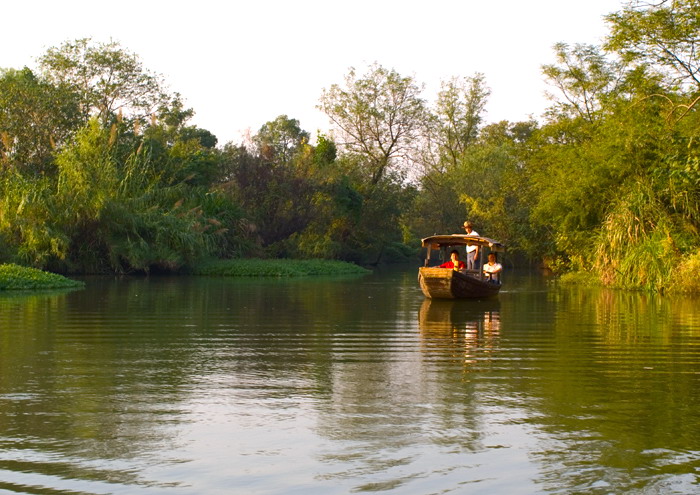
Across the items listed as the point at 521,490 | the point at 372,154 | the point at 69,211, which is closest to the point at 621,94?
the point at 69,211

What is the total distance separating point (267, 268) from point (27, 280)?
14.8 meters

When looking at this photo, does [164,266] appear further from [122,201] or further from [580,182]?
[580,182]

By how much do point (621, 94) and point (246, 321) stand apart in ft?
77.1

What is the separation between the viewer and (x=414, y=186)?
195 feet

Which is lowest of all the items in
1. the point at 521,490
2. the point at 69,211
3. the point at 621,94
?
the point at 521,490

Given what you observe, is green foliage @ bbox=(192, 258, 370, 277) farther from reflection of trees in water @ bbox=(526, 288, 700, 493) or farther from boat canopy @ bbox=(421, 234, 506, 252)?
reflection of trees in water @ bbox=(526, 288, 700, 493)

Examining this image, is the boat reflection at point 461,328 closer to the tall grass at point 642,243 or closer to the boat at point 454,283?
the boat at point 454,283

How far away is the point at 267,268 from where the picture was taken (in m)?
40.3

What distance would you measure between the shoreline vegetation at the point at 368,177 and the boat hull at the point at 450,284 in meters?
5.93

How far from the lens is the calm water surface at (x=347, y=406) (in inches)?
246

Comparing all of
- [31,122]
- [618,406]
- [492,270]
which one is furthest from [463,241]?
[31,122]

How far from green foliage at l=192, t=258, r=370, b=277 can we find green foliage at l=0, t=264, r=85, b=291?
37.5 ft

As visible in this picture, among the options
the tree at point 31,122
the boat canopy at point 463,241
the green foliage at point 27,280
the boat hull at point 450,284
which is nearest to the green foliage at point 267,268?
the tree at point 31,122

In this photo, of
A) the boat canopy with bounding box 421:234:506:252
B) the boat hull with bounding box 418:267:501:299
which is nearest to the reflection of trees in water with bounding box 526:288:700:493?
the boat hull with bounding box 418:267:501:299
